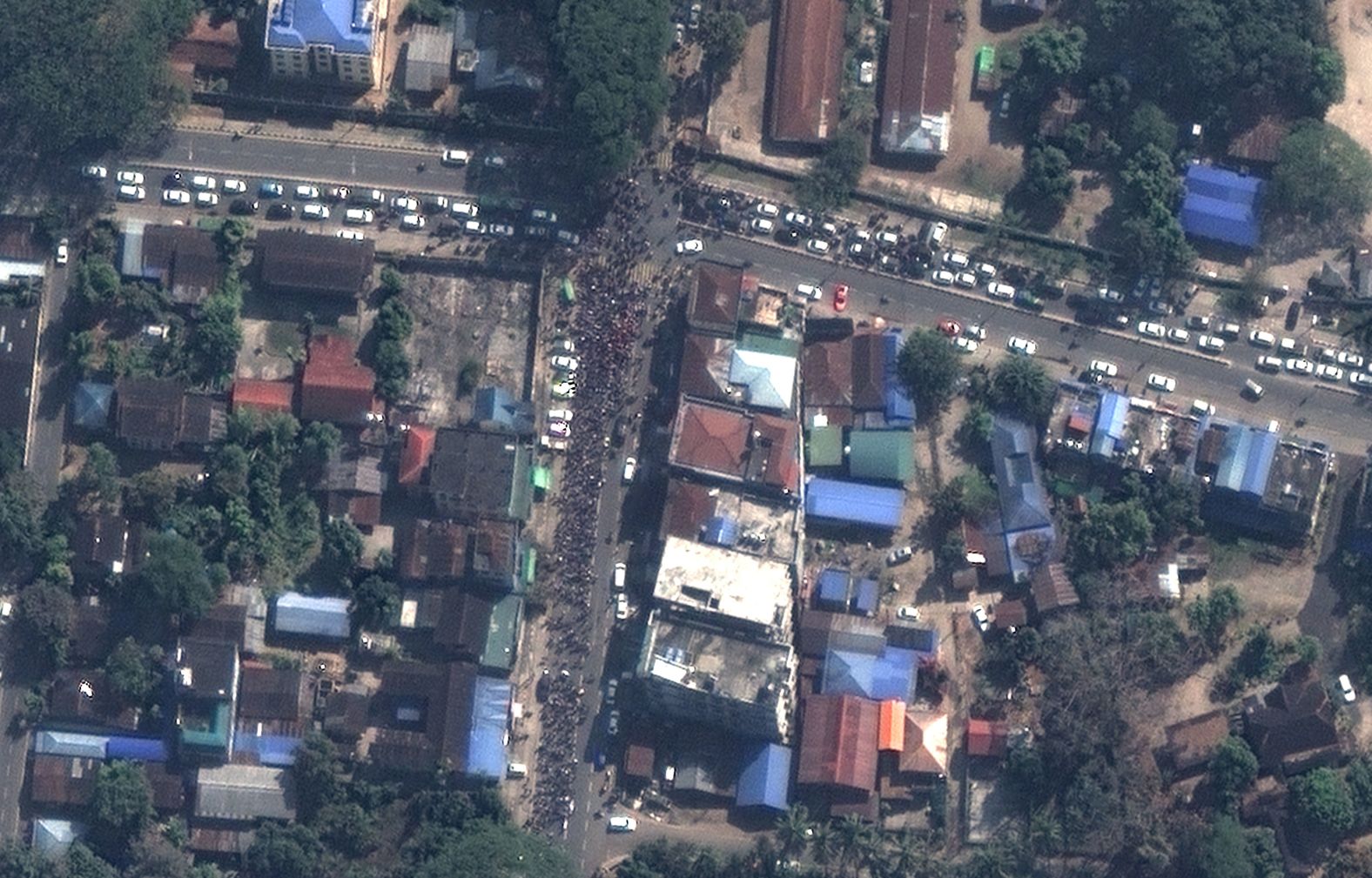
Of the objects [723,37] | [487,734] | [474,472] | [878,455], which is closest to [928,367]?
[878,455]

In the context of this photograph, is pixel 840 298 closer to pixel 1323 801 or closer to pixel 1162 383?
pixel 1162 383

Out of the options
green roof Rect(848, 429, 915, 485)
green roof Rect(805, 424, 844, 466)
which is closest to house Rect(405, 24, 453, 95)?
green roof Rect(805, 424, 844, 466)

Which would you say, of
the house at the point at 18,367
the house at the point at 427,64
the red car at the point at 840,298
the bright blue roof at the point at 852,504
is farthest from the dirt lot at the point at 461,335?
the house at the point at 18,367

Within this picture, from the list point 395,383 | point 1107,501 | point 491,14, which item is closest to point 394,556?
point 395,383

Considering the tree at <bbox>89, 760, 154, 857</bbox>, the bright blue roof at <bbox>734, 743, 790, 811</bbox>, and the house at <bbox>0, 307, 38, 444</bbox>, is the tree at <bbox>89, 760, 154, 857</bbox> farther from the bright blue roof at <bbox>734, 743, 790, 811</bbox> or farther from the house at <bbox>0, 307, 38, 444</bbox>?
the bright blue roof at <bbox>734, 743, 790, 811</bbox>

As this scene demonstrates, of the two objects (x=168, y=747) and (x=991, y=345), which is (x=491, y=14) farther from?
→ (x=168, y=747)

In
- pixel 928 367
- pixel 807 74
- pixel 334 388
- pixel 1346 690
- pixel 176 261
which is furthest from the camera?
pixel 807 74
